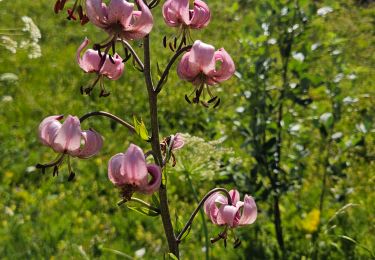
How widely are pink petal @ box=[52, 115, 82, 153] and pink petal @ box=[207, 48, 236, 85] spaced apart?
0.41 meters

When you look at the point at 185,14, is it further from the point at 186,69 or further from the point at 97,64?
the point at 97,64

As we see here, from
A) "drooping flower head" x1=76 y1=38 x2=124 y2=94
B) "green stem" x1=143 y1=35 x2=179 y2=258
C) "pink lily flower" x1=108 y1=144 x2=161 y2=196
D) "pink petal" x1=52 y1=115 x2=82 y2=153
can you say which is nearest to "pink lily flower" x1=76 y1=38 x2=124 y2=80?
"drooping flower head" x1=76 y1=38 x2=124 y2=94

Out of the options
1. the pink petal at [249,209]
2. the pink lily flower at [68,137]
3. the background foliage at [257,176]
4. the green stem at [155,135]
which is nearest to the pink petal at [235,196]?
the pink petal at [249,209]

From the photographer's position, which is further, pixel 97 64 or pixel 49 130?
pixel 97 64

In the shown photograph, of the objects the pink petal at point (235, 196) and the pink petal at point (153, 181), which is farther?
the pink petal at point (235, 196)

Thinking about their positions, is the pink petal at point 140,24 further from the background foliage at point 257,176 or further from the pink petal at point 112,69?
the background foliage at point 257,176

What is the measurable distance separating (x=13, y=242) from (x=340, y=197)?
1.96 metres

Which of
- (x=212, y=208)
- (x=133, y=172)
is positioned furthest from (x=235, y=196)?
(x=133, y=172)

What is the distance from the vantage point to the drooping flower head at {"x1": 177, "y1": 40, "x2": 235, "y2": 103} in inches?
58.2

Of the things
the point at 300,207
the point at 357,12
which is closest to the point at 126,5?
the point at 300,207

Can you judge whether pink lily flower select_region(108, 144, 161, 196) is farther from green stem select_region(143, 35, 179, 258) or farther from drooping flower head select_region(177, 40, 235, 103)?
drooping flower head select_region(177, 40, 235, 103)

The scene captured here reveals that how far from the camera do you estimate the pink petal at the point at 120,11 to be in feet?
4.60

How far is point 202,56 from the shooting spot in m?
1.49

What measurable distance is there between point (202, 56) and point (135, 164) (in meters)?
0.35
